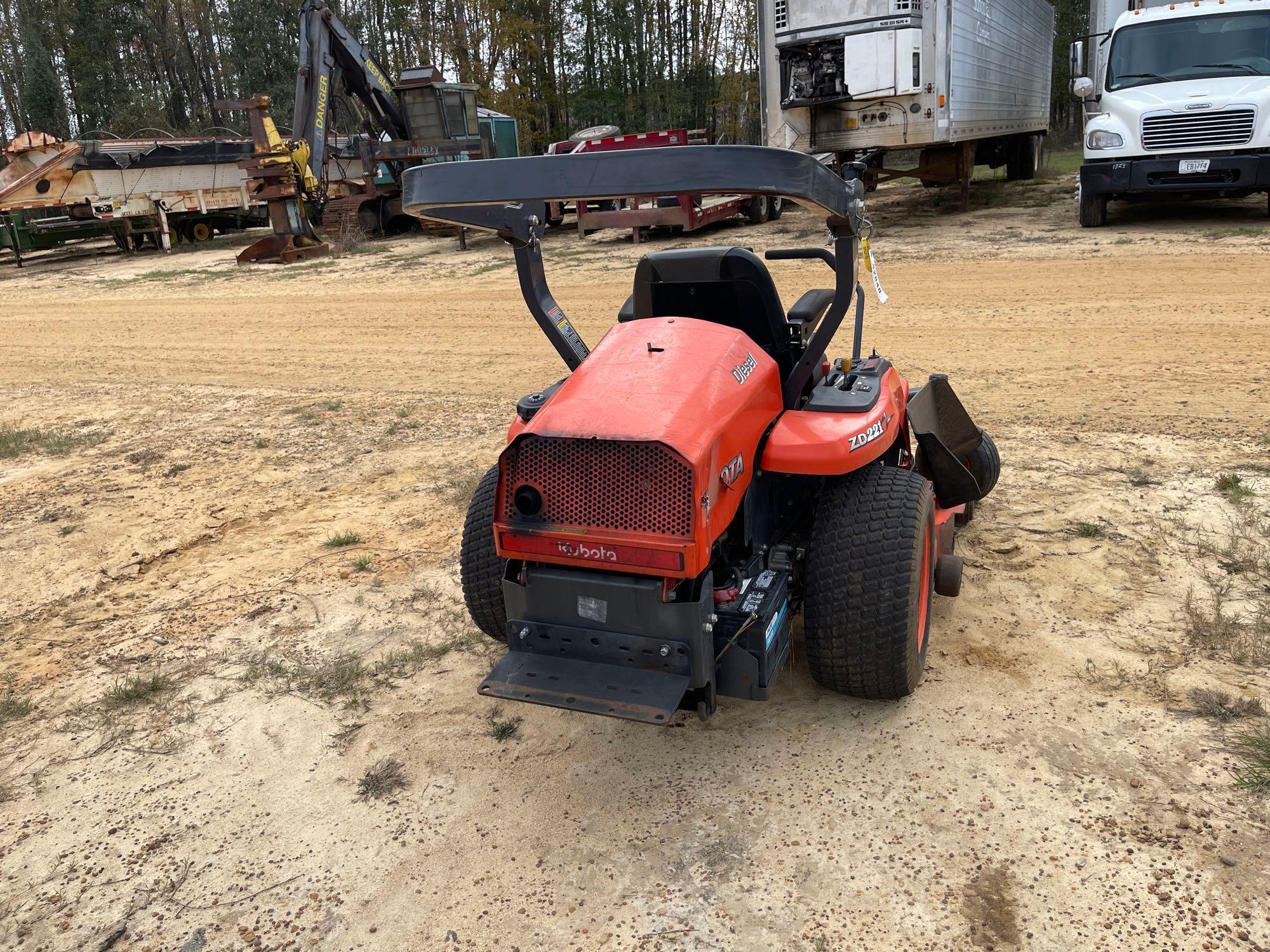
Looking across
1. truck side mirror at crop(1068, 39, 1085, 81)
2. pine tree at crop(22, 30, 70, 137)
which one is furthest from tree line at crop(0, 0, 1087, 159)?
truck side mirror at crop(1068, 39, 1085, 81)

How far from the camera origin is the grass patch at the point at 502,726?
3305 millimetres

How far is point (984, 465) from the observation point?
4387 millimetres

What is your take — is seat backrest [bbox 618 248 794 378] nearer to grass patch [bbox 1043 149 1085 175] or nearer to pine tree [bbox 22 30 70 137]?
grass patch [bbox 1043 149 1085 175]

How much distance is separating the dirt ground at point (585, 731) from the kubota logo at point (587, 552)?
80 cm

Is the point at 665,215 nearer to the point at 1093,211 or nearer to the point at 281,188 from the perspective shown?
the point at 1093,211

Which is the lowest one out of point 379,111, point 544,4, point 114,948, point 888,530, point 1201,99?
point 114,948

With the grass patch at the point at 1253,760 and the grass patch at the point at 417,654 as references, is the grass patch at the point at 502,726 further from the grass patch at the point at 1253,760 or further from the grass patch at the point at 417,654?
the grass patch at the point at 1253,760

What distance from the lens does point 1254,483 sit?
4.69m

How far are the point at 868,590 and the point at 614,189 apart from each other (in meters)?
1.44

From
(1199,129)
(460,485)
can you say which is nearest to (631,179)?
(460,485)

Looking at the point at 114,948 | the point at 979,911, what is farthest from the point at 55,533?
the point at 979,911

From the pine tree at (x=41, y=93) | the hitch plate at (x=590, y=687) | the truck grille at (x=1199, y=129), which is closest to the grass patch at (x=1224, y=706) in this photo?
the hitch plate at (x=590, y=687)

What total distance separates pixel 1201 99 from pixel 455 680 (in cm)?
1088

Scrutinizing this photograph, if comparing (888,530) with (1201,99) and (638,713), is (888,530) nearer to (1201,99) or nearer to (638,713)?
(638,713)
